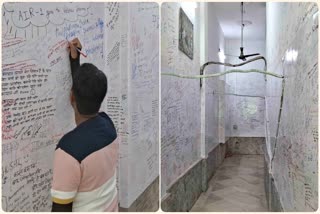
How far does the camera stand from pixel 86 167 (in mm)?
851

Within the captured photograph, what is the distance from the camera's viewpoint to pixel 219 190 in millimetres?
4000

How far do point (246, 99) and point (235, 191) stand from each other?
→ 9.39ft

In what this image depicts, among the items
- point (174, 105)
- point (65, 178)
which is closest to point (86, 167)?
point (65, 178)

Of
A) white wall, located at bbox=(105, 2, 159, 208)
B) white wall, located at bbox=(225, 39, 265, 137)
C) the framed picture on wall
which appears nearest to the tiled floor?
white wall, located at bbox=(225, 39, 265, 137)

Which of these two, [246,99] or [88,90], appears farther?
[246,99]

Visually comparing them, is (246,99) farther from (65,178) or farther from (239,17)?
(65,178)

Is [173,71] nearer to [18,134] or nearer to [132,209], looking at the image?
[132,209]

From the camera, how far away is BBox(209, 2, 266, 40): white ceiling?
427 centimetres

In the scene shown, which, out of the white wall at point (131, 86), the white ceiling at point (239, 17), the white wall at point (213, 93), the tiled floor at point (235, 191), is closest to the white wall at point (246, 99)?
the white ceiling at point (239, 17)

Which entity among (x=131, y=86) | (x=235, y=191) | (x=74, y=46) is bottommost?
(x=235, y=191)

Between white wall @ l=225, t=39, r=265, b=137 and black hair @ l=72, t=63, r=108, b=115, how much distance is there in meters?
5.51

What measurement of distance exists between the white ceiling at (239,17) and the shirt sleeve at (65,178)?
3.61 metres

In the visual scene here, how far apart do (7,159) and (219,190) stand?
11.5 ft

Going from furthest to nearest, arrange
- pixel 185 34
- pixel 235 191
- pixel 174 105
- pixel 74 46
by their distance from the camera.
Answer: pixel 235 191 < pixel 185 34 < pixel 174 105 < pixel 74 46
